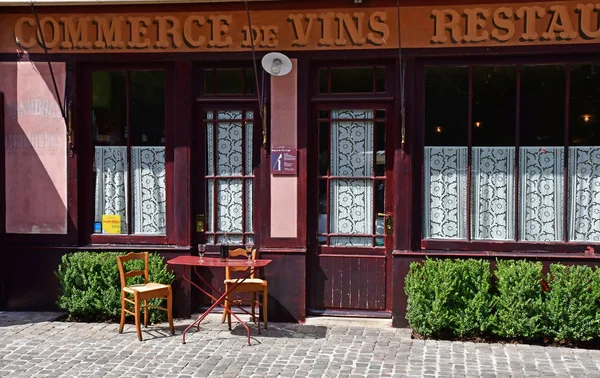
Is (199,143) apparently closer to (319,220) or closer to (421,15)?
(319,220)

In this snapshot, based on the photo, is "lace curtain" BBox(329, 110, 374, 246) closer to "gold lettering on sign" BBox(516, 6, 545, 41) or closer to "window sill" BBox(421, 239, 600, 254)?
"window sill" BBox(421, 239, 600, 254)

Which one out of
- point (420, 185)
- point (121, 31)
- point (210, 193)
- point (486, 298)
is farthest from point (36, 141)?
point (486, 298)

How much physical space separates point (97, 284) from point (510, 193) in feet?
16.2

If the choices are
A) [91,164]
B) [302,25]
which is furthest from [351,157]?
[91,164]

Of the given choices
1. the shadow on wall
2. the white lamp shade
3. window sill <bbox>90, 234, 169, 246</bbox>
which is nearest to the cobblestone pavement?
the shadow on wall

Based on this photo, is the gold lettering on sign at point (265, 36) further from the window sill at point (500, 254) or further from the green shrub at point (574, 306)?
the green shrub at point (574, 306)

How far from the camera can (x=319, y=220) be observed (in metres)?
8.32

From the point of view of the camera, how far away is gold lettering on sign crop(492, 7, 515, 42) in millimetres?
7617

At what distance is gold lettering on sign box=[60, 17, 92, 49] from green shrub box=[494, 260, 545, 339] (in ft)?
18.4

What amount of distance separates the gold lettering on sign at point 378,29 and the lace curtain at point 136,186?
289 centimetres

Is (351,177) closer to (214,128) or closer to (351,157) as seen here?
(351,157)

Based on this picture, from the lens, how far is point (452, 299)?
24.1 feet

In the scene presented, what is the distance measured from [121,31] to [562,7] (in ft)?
16.8

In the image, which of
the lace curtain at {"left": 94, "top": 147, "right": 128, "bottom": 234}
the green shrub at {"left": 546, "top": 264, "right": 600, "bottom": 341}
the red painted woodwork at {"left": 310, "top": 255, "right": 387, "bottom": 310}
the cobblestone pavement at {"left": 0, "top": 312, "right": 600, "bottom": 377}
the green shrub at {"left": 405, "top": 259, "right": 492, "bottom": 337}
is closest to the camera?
the cobblestone pavement at {"left": 0, "top": 312, "right": 600, "bottom": 377}
